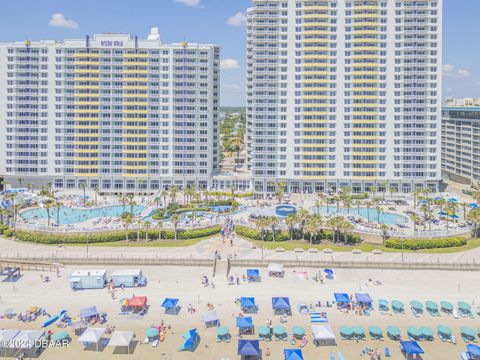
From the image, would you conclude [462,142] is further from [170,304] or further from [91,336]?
[91,336]

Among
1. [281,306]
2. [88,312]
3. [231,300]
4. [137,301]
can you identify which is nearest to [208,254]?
[231,300]

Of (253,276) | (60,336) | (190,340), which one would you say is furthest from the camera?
(253,276)

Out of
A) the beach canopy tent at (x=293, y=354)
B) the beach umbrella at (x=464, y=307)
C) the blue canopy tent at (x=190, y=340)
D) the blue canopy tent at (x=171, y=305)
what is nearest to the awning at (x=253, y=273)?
the blue canopy tent at (x=171, y=305)

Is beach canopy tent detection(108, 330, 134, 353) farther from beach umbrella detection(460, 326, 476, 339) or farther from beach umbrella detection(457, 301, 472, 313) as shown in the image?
beach umbrella detection(457, 301, 472, 313)

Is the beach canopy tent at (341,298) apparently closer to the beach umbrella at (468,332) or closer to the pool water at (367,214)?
the beach umbrella at (468,332)

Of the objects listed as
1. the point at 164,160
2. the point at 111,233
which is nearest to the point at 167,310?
the point at 111,233

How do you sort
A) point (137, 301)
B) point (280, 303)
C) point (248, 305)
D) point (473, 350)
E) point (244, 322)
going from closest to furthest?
point (473, 350), point (244, 322), point (280, 303), point (248, 305), point (137, 301)

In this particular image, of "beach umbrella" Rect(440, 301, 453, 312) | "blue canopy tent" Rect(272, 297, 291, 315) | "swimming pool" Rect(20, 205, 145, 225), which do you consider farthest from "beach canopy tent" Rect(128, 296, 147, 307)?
"swimming pool" Rect(20, 205, 145, 225)
